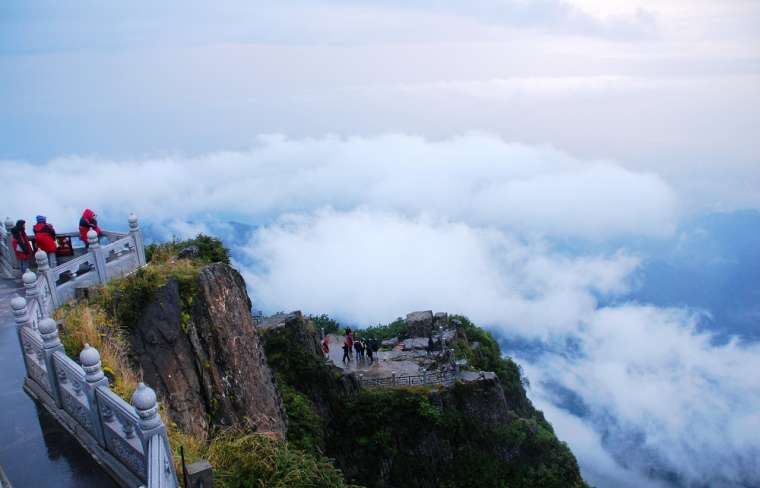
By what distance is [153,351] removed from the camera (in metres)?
12.6

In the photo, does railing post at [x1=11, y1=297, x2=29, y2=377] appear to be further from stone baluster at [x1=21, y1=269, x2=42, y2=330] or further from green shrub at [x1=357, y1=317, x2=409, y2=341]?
green shrub at [x1=357, y1=317, x2=409, y2=341]

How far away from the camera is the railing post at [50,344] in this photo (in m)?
8.33

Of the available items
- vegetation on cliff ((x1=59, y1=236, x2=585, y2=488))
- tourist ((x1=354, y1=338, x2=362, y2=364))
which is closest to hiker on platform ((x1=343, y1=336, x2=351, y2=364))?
tourist ((x1=354, y1=338, x2=362, y2=364))

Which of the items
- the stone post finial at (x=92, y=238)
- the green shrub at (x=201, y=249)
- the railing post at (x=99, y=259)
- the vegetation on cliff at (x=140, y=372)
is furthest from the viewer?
the green shrub at (x=201, y=249)

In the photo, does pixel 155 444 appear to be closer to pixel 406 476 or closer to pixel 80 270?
pixel 80 270

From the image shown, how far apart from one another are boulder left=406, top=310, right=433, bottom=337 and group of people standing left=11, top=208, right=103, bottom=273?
26693 mm

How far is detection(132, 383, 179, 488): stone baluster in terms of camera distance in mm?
6137

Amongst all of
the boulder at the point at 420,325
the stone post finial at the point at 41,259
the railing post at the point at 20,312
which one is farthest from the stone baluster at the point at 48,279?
the boulder at the point at 420,325

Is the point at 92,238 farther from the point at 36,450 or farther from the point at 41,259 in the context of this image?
the point at 36,450

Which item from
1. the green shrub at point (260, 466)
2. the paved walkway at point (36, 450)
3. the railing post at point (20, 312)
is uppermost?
the railing post at point (20, 312)

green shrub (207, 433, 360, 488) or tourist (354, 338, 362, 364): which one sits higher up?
green shrub (207, 433, 360, 488)

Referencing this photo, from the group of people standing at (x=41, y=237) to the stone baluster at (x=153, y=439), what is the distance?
9.87 meters

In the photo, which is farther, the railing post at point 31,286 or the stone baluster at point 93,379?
the railing post at point 31,286

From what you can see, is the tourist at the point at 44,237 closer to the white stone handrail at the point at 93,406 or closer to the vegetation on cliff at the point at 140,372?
the vegetation on cliff at the point at 140,372
